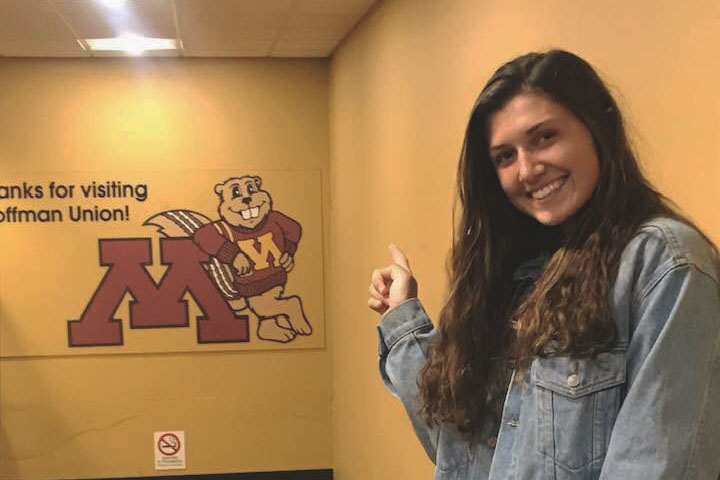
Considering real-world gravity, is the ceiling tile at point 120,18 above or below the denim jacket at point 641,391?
above

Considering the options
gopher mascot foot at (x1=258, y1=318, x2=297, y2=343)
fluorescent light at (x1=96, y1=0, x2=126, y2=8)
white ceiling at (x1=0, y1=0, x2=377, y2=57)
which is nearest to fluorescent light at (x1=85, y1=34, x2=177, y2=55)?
white ceiling at (x1=0, y1=0, x2=377, y2=57)

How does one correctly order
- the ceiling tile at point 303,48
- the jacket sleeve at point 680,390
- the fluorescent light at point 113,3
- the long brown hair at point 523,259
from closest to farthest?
1. the jacket sleeve at point 680,390
2. the long brown hair at point 523,259
3. the fluorescent light at point 113,3
4. the ceiling tile at point 303,48

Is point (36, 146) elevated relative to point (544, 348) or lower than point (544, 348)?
elevated

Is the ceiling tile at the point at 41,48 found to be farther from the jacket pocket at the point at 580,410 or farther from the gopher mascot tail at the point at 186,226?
the jacket pocket at the point at 580,410

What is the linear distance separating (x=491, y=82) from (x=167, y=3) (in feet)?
8.05

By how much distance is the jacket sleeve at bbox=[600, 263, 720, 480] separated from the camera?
0.79 m

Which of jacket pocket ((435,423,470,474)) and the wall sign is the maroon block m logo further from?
jacket pocket ((435,423,470,474))

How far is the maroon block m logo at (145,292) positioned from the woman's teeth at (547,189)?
345cm

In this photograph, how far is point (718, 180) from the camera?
110 cm

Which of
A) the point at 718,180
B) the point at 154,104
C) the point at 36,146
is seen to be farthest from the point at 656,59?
the point at 36,146

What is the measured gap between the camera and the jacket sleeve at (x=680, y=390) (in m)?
0.79

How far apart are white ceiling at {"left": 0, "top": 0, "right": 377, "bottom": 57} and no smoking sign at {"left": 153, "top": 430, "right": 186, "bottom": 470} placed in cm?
210

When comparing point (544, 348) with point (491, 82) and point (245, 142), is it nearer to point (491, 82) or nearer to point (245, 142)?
point (491, 82)

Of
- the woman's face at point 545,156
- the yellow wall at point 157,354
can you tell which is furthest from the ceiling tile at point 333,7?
the woman's face at point 545,156
